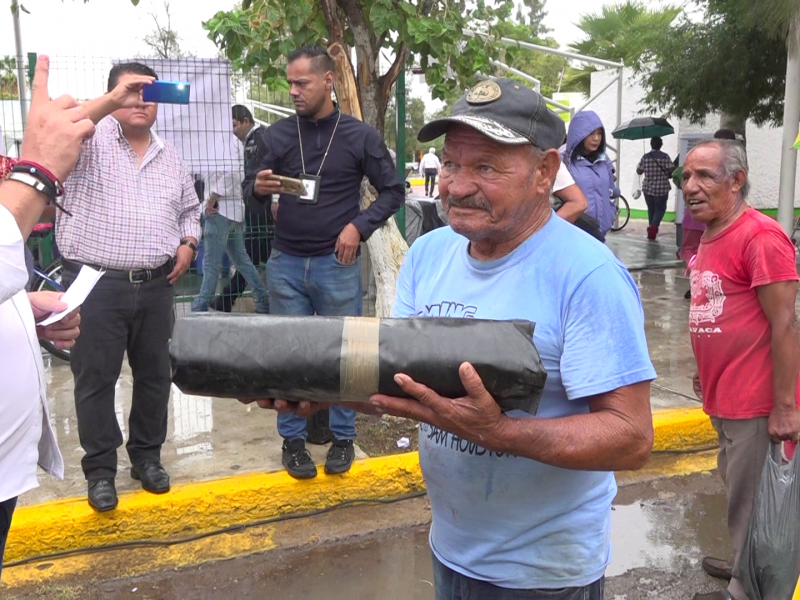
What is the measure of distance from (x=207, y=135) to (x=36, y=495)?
10.4ft

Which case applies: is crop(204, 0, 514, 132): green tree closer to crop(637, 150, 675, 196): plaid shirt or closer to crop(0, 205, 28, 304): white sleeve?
crop(0, 205, 28, 304): white sleeve

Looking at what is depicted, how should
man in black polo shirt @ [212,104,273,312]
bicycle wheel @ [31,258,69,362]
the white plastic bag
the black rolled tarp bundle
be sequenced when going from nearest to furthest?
the black rolled tarp bundle, the white plastic bag, bicycle wheel @ [31,258,69,362], man in black polo shirt @ [212,104,273,312]

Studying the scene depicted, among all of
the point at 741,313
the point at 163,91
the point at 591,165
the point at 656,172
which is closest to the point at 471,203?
the point at 741,313

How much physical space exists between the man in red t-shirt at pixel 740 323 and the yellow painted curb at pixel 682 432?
182cm

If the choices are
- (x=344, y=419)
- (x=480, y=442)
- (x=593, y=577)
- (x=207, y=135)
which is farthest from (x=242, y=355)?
(x=207, y=135)

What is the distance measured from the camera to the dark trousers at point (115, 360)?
12.1 feet

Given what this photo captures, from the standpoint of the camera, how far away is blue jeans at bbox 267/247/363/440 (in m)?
4.21

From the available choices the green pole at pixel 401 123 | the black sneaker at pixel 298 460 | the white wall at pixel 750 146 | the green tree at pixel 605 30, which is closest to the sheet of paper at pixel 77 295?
the black sneaker at pixel 298 460

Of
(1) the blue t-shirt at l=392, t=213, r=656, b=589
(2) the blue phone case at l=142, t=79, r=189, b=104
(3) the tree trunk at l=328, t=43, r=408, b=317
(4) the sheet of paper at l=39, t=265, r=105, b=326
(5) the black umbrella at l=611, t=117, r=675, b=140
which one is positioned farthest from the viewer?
(5) the black umbrella at l=611, t=117, r=675, b=140

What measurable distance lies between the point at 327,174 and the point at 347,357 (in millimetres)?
2811

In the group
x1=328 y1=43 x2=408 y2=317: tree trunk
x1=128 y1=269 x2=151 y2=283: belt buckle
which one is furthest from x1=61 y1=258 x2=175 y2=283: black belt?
x1=328 y1=43 x2=408 y2=317: tree trunk

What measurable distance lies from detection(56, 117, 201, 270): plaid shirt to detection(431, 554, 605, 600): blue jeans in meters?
2.41

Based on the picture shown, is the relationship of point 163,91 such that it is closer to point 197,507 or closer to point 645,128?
point 197,507

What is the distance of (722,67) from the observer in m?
11.6
